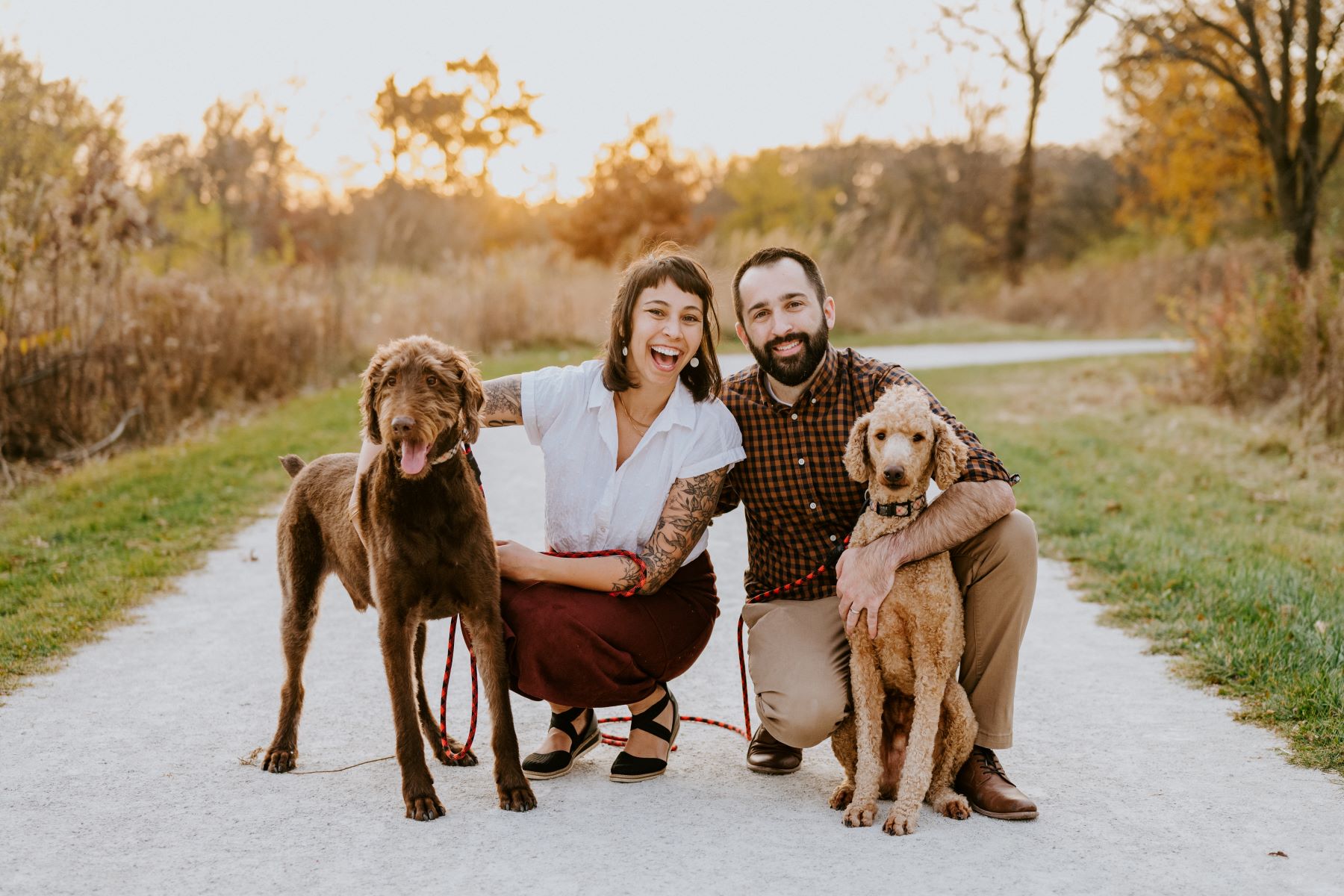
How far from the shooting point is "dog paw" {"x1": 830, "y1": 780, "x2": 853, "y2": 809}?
10.7ft

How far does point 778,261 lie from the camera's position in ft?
12.3

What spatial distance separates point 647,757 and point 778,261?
1.76 m

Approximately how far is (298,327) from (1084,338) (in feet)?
60.0

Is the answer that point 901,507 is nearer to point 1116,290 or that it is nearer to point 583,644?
point 583,644

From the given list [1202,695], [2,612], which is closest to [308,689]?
[2,612]

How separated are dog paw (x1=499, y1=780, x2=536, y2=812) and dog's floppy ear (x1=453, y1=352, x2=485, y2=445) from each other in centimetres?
108

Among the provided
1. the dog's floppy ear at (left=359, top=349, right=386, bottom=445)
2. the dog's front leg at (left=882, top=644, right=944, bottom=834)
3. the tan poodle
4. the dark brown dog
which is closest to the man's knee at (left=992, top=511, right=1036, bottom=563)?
the tan poodle

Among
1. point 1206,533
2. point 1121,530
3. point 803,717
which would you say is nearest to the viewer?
point 803,717

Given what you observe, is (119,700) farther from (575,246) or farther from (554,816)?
(575,246)

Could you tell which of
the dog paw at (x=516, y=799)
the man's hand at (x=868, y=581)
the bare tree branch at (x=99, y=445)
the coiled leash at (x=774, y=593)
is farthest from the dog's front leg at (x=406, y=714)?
the bare tree branch at (x=99, y=445)

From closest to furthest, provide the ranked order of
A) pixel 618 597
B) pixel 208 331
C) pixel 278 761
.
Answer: pixel 278 761
pixel 618 597
pixel 208 331

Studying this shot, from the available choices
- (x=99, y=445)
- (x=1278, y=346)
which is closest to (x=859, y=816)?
(x=99, y=445)

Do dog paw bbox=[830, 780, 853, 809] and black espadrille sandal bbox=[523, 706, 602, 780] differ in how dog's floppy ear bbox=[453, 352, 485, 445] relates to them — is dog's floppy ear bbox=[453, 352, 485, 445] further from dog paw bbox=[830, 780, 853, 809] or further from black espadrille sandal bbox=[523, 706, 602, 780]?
dog paw bbox=[830, 780, 853, 809]

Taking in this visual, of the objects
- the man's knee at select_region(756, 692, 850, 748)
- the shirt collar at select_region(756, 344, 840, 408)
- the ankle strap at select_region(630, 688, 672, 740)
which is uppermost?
the shirt collar at select_region(756, 344, 840, 408)
